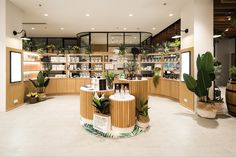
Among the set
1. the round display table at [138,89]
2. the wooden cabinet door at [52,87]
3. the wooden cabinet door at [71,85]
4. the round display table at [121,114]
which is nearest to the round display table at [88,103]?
the round display table at [121,114]

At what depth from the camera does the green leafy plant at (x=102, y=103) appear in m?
3.90

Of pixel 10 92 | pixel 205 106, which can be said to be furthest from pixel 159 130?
pixel 10 92

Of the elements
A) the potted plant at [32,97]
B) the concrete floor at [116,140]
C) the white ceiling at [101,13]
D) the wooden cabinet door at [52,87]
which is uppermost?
the white ceiling at [101,13]

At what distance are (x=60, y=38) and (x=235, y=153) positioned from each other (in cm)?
1233

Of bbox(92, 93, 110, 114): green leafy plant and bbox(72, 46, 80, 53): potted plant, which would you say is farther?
bbox(72, 46, 80, 53): potted plant

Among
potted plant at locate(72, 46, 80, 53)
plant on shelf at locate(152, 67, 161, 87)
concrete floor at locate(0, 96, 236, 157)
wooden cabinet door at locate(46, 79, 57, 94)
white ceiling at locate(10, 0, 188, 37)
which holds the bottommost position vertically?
concrete floor at locate(0, 96, 236, 157)

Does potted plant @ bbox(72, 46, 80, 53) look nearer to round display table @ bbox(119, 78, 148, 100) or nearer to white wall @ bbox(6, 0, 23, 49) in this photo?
white wall @ bbox(6, 0, 23, 49)

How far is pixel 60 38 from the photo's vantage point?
504 inches

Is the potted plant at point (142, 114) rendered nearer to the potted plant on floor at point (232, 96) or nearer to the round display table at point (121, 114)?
the round display table at point (121, 114)

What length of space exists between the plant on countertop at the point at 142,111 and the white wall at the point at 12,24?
16.6 ft

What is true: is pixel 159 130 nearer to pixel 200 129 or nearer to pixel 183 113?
pixel 200 129

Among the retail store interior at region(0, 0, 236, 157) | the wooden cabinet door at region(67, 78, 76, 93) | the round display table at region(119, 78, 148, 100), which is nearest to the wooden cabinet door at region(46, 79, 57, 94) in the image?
the retail store interior at region(0, 0, 236, 157)

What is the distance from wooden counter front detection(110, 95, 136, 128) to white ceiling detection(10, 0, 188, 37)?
12.7 ft

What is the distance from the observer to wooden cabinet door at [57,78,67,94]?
9470 mm
